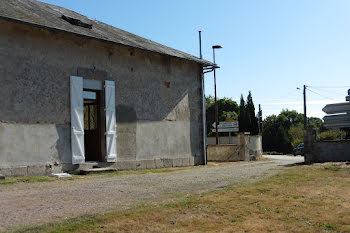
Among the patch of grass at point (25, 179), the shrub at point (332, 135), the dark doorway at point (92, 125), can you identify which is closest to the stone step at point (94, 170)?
the dark doorway at point (92, 125)

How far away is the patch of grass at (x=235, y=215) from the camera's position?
16.6 feet

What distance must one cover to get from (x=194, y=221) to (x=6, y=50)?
9398mm

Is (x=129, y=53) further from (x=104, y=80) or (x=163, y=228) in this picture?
(x=163, y=228)

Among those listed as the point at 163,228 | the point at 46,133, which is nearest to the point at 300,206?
the point at 163,228

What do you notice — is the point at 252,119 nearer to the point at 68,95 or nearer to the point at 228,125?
the point at 228,125

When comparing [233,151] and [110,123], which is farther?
[233,151]

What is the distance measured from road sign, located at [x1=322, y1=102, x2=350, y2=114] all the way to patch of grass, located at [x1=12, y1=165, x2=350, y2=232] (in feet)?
15.3

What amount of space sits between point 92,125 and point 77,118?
2.26 metres

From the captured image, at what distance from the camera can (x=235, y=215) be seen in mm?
5895

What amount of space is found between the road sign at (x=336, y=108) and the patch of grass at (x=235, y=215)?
4664 millimetres

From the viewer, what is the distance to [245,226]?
206 inches

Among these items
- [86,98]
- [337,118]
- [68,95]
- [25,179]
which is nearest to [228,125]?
[86,98]

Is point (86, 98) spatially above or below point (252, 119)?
below

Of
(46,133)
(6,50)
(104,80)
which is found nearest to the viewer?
(6,50)
